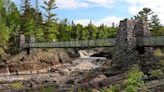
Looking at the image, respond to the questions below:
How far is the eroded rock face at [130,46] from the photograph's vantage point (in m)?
27.0

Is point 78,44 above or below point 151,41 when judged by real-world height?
below

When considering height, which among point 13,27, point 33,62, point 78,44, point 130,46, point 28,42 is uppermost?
point 13,27

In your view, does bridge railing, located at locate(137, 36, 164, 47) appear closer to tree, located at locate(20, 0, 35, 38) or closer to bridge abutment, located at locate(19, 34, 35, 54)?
bridge abutment, located at locate(19, 34, 35, 54)

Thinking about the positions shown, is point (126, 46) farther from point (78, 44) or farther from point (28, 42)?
point (28, 42)

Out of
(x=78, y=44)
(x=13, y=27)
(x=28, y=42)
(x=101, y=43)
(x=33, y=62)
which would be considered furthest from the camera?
(x=13, y=27)

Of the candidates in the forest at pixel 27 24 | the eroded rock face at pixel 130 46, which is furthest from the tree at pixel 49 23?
the eroded rock face at pixel 130 46

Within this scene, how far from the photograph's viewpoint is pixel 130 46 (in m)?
27.3

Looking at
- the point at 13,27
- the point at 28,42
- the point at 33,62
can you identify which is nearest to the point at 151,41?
the point at 33,62

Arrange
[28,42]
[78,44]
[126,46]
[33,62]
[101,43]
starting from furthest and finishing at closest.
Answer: [28,42] → [33,62] → [78,44] → [101,43] → [126,46]

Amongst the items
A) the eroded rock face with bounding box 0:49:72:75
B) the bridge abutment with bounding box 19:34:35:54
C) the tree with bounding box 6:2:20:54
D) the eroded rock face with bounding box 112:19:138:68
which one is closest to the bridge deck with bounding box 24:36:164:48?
the bridge abutment with bounding box 19:34:35:54

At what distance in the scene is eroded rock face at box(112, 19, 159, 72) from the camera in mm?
27000

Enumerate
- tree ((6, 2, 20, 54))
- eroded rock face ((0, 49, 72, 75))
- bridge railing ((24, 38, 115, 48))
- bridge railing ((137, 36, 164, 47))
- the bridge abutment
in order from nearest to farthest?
1. bridge railing ((137, 36, 164, 47))
2. bridge railing ((24, 38, 115, 48))
3. eroded rock face ((0, 49, 72, 75))
4. the bridge abutment
5. tree ((6, 2, 20, 54))

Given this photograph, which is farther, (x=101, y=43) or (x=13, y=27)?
(x=13, y=27)

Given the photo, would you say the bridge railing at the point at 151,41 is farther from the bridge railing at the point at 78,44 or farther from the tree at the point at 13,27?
the tree at the point at 13,27
